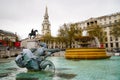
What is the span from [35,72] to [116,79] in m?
6.06

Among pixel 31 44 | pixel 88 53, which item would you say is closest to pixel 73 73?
pixel 31 44

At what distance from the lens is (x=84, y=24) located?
327 ft

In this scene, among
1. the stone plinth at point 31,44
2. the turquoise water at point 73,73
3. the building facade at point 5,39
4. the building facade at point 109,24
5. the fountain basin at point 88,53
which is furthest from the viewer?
the building facade at point 109,24

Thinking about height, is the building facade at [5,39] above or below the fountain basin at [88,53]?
above

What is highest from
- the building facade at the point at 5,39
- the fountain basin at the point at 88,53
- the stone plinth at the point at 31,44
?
the building facade at the point at 5,39

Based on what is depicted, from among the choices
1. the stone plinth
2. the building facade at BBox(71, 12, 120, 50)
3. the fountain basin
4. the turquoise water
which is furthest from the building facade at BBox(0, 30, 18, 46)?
the stone plinth

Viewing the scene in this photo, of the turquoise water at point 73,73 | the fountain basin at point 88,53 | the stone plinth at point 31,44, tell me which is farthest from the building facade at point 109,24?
the stone plinth at point 31,44

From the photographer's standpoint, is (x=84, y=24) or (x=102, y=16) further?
(x=84, y=24)

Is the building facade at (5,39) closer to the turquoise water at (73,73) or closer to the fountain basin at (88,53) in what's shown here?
the fountain basin at (88,53)

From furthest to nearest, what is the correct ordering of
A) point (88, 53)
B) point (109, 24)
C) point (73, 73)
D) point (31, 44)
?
point (109, 24), point (88, 53), point (31, 44), point (73, 73)

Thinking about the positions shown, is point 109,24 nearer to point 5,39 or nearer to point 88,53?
point 5,39

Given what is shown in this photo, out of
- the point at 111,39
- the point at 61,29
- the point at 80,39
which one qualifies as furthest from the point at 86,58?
the point at 111,39

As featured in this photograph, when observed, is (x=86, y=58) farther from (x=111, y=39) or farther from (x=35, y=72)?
(x=111, y=39)

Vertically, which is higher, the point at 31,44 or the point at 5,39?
the point at 5,39
